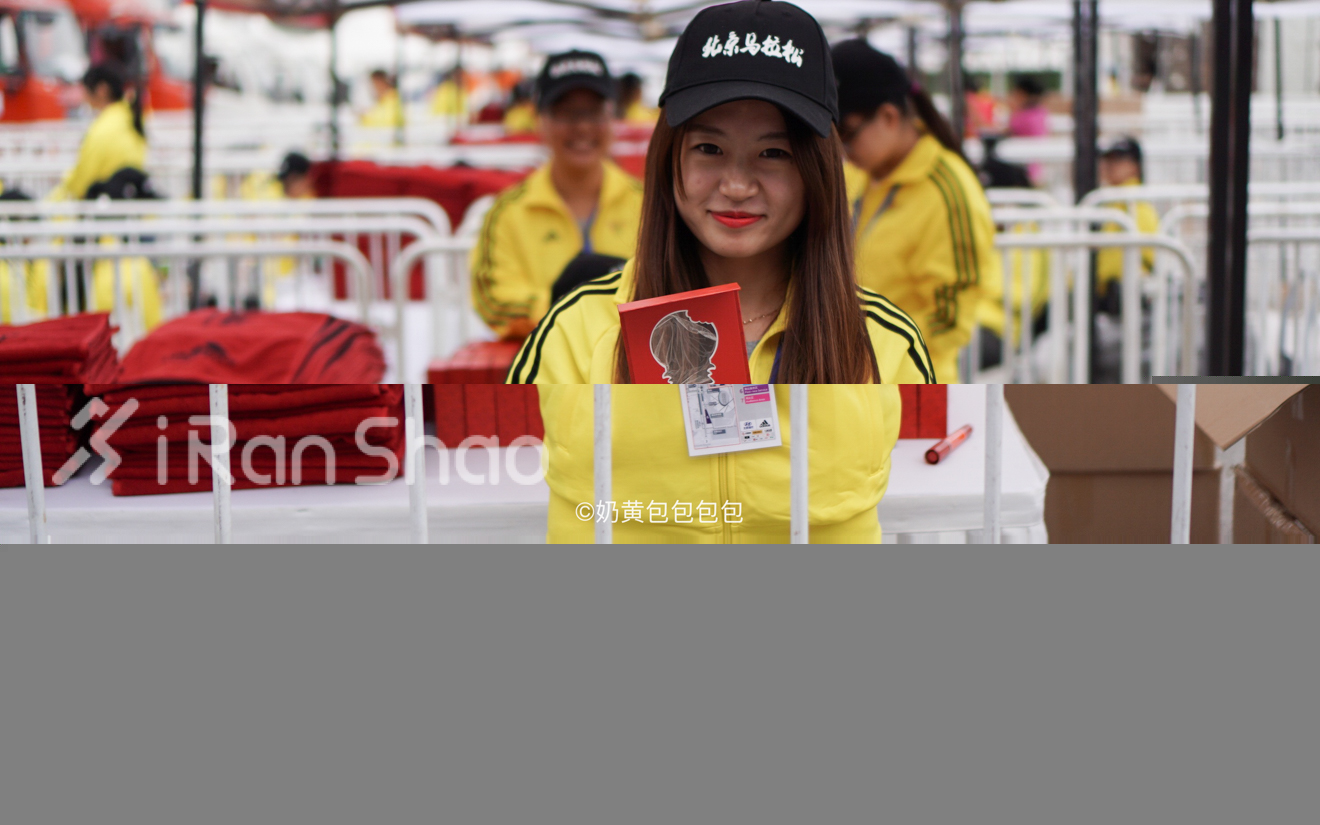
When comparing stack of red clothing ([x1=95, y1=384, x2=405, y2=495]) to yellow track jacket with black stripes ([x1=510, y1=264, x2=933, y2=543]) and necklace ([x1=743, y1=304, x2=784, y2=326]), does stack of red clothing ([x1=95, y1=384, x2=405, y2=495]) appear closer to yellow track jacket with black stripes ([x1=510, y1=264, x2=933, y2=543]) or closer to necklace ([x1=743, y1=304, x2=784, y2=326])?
yellow track jacket with black stripes ([x1=510, y1=264, x2=933, y2=543])

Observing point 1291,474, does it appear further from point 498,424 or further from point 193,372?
point 193,372

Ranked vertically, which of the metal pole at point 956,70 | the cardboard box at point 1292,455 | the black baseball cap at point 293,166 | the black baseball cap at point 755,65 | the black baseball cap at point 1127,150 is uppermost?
the metal pole at point 956,70

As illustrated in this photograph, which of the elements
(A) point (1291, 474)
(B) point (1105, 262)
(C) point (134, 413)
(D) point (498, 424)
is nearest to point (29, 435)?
(C) point (134, 413)

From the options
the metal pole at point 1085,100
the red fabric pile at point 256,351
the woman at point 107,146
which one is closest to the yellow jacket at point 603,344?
the red fabric pile at point 256,351

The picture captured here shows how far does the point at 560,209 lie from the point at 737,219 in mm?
2657

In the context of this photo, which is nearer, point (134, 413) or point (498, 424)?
point (498, 424)

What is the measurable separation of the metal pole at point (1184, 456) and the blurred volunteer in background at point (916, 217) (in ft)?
6.66

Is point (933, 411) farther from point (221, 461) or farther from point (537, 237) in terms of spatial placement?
point (537, 237)

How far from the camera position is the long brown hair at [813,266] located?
5.76 feet

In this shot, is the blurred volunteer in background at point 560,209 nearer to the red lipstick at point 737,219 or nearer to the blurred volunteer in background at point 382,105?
the red lipstick at point 737,219

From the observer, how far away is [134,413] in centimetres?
183

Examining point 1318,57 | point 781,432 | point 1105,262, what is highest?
point 1318,57

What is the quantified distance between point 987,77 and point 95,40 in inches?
733

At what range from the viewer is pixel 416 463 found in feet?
5.93
